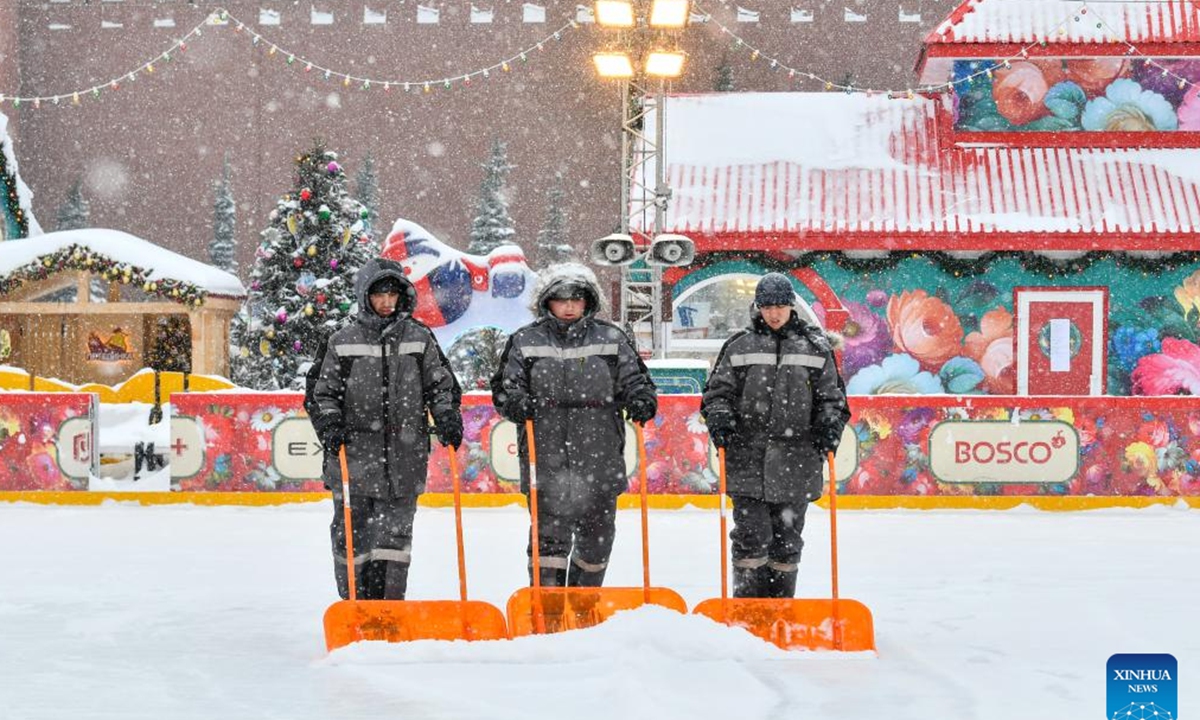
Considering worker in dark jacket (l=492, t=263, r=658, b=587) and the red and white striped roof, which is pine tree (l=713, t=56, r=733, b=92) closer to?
the red and white striped roof

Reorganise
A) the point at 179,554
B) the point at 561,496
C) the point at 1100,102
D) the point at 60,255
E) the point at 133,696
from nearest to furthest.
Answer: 1. the point at 133,696
2. the point at 561,496
3. the point at 179,554
4. the point at 1100,102
5. the point at 60,255

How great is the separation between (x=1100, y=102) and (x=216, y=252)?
19.8m

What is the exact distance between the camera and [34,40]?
32.4 meters

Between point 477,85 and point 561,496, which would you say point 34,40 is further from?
point 561,496

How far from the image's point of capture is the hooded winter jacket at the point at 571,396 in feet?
18.2

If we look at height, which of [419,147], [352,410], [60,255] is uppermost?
[419,147]

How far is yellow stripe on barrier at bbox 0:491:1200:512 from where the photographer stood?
11461 mm

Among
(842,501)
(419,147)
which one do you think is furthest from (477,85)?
(842,501)

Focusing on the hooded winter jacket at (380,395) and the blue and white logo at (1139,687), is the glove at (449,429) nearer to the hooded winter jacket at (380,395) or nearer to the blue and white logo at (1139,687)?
the hooded winter jacket at (380,395)

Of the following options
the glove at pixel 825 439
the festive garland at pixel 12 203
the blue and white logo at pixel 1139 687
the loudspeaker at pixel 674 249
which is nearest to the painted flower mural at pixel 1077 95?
the loudspeaker at pixel 674 249

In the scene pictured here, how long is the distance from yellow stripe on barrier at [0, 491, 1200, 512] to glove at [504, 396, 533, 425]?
590 centimetres

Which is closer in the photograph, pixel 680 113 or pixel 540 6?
pixel 680 113

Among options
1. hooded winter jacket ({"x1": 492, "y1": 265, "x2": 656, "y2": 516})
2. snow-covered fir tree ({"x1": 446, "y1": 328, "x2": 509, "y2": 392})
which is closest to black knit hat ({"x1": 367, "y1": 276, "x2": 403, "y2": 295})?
hooded winter jacket ({"x1": 492, "y1": 265, "x2": 656, "y2": 516})

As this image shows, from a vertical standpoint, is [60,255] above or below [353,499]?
above
